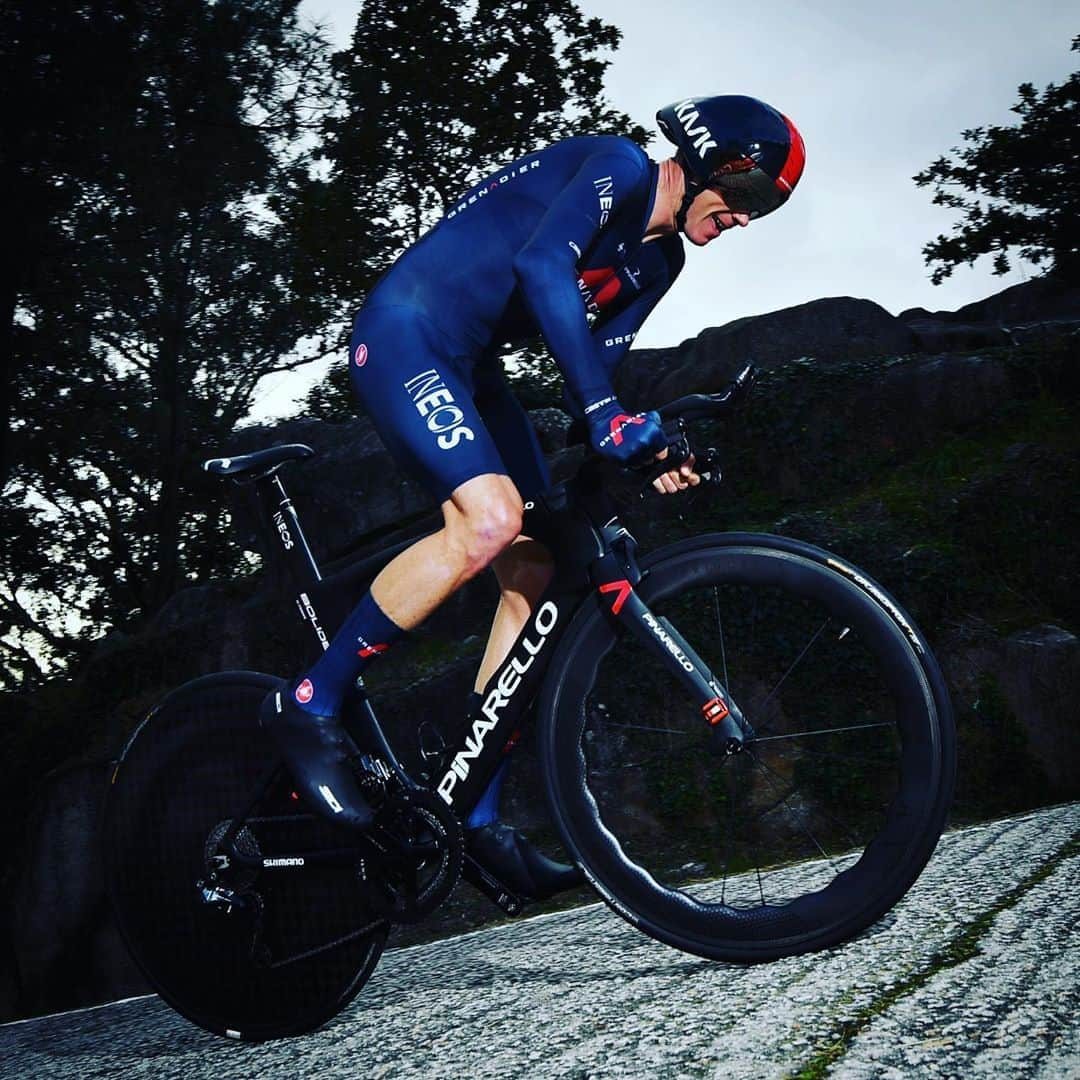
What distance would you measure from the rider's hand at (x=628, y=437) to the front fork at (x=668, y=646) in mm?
201

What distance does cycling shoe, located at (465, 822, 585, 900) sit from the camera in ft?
8.34

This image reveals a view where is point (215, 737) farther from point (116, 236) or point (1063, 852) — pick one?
point (116, 236)

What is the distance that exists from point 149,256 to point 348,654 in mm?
10839

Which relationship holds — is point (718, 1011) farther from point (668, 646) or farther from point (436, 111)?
point (436, 111)

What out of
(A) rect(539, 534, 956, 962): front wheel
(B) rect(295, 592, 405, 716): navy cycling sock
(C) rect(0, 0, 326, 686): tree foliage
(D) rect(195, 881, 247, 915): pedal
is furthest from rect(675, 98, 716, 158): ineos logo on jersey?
(C) rect(0, 0, 326, 686): tree foliage

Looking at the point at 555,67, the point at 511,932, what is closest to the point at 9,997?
the point at 511,932

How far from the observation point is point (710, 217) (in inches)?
104

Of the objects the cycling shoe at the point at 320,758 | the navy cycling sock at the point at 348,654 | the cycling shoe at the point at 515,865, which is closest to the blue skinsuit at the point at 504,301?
the navy cycling sock at the point at 348,654

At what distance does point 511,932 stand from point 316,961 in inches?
32.8

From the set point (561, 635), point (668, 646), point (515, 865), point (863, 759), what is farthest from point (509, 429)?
point (863, 759)

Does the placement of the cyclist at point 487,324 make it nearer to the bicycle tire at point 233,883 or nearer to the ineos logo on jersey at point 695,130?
the ineos logo on jersey at point 695,130

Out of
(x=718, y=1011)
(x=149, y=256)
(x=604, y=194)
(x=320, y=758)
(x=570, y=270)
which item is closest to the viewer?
(x=718, y=1011)

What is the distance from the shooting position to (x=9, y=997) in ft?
33.6

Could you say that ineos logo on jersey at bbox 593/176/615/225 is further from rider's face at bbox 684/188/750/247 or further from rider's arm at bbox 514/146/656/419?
rider's face at bbox 684/188/750/247
